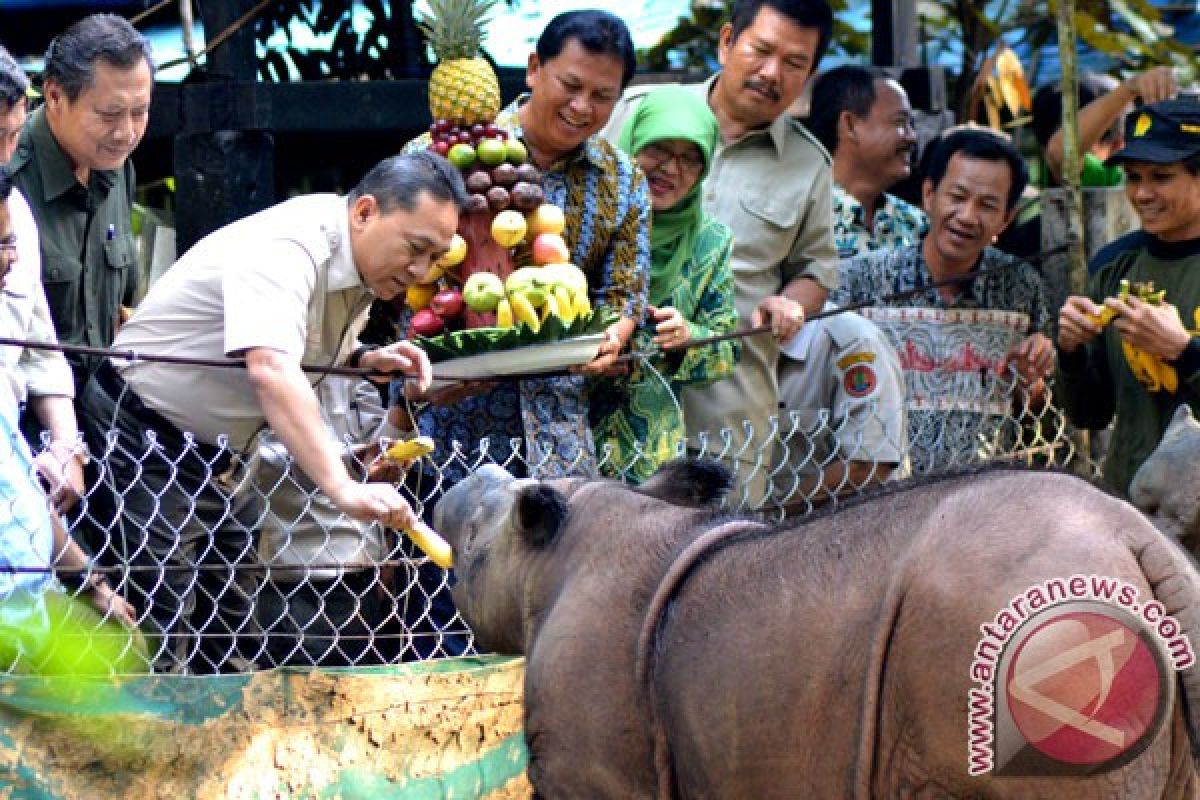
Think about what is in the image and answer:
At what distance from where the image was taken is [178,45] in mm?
9570

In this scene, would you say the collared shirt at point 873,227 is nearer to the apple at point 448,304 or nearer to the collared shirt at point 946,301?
the collared shirt at point 946,301

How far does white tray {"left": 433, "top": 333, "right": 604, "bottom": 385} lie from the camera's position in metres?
4.84

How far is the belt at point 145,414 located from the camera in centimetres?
480

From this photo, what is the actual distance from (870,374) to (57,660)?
2.81 m

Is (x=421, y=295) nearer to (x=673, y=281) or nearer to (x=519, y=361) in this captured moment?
(x=519, y=361)

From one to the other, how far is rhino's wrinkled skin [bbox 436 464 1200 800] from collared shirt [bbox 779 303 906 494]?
1759 mm

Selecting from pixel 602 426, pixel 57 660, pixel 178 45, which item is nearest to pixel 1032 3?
pixel 178 45

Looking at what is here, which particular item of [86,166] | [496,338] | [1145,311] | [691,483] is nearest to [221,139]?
[86,166]

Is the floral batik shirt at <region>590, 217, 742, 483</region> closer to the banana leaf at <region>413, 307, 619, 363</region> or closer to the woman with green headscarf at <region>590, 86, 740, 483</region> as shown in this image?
the woman with green headscarf at <region>590, 86, 740, 483</region>

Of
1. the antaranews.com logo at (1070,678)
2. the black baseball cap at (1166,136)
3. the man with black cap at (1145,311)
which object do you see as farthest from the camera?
the black baseball cap at (1166,136)

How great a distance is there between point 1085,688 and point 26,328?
2838 mm

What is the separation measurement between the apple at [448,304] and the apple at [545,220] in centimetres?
28

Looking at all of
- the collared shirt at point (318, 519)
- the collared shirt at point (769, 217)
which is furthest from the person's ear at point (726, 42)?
the collared shirt at point (318, 519)

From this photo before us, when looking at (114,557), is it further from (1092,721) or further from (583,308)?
(1092,721)
